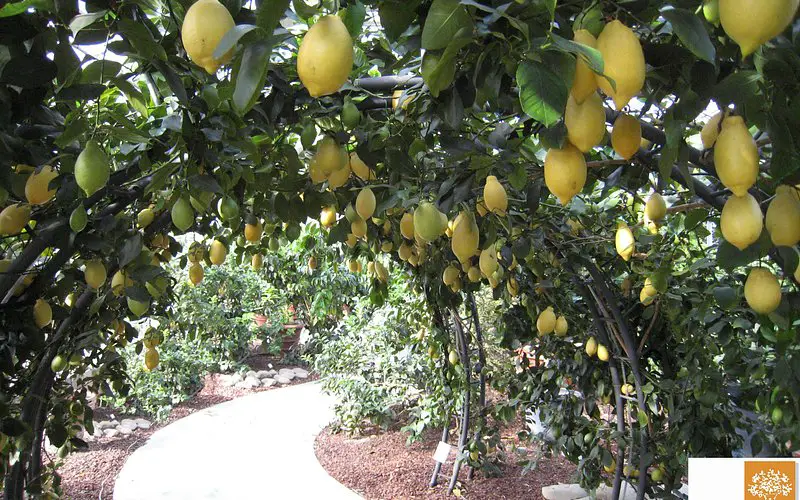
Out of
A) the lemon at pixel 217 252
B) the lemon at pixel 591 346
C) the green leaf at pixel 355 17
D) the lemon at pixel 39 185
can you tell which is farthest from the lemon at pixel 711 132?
the lemon at pixel 591 346

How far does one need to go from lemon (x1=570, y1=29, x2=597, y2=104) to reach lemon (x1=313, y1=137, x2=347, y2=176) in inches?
30.4

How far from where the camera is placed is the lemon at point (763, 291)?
3.22 ft

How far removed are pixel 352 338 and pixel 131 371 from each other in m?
2.68

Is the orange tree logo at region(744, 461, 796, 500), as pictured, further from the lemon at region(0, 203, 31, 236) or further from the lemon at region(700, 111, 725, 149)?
the lemon at region(0, 203, 31, 236)

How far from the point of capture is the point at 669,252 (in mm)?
2369

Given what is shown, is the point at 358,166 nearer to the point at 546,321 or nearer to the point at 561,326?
the point at 546,321

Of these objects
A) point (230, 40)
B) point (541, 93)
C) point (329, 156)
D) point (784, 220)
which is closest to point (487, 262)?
point (329, 156)

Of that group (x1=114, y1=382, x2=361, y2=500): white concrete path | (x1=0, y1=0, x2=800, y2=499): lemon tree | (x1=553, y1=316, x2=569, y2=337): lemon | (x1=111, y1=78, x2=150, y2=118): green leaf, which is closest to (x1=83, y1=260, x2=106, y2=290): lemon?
(x1=0, y1=0, x2=800, y2=499): lemon tree

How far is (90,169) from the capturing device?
1028 millimetres

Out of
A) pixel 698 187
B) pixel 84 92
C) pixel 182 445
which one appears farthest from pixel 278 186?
pixel 182 445

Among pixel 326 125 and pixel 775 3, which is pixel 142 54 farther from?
pixel 775 3

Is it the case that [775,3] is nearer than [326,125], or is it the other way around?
[775,3]

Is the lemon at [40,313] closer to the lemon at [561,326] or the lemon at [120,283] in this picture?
the lemon at [120,283]

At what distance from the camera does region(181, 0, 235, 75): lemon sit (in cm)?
63
